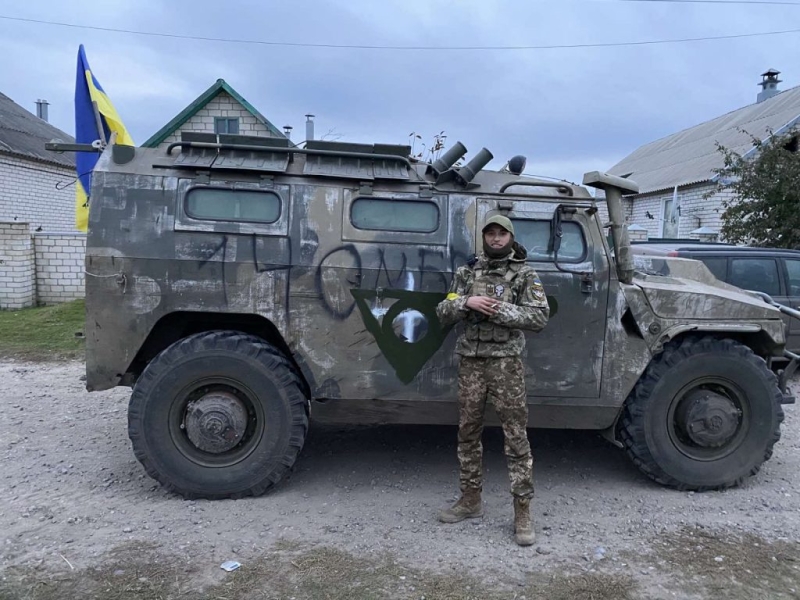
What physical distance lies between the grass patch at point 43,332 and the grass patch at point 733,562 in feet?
23.2

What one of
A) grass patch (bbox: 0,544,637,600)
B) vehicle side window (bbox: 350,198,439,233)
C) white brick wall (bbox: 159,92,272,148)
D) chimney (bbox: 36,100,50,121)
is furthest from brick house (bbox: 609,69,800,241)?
chimney (bbox: 36,100,50,121)

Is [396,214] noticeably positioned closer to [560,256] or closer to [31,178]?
[560,256]

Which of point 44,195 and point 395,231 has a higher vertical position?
point 44,195

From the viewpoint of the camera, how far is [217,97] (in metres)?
14.9

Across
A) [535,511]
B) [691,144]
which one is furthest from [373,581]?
[691,144]

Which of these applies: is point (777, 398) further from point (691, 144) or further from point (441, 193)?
point (691, 144)

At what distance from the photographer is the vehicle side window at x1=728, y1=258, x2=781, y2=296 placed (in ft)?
24.9

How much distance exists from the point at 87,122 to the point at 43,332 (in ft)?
11.9

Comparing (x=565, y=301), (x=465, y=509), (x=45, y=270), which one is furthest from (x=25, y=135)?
(x=465, y=509)

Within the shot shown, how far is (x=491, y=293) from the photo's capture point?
3.71 meters

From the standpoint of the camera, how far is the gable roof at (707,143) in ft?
59.8

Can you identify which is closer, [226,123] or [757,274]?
[757,274]

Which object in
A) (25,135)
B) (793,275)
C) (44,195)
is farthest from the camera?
(25,135)

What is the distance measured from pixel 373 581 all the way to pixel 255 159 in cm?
275
